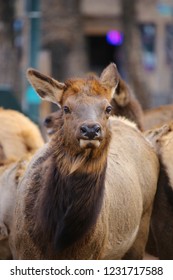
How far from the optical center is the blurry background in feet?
69.7

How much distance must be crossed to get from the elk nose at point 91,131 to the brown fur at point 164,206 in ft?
8.09

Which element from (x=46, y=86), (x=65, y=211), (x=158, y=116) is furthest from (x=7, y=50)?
(x=65, y=211)

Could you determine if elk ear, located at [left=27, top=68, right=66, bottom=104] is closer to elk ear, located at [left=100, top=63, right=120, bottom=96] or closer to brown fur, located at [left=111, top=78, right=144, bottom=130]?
elk ear, located at [left=100, top=63, right=120, bottom=96]

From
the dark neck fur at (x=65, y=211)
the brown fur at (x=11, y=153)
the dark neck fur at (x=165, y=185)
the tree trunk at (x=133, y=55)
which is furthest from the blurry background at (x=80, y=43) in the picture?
the dark neck fur at (x=65, y=211)

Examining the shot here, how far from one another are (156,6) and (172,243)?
27.6 metres

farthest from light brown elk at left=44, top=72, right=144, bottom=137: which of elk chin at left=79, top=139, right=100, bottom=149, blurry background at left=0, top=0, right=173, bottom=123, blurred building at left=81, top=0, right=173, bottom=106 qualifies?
blurred building at left=81, top=0, right=173, bottom=106

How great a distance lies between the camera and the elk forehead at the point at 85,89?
11461 mm

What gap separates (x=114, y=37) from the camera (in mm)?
40719

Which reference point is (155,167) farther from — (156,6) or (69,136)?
(156,6)

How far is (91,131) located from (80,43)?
80.3 feet

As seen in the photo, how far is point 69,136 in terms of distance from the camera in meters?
11.3

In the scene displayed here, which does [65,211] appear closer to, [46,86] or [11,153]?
[46,86]

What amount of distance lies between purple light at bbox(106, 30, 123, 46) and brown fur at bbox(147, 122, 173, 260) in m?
26.1
